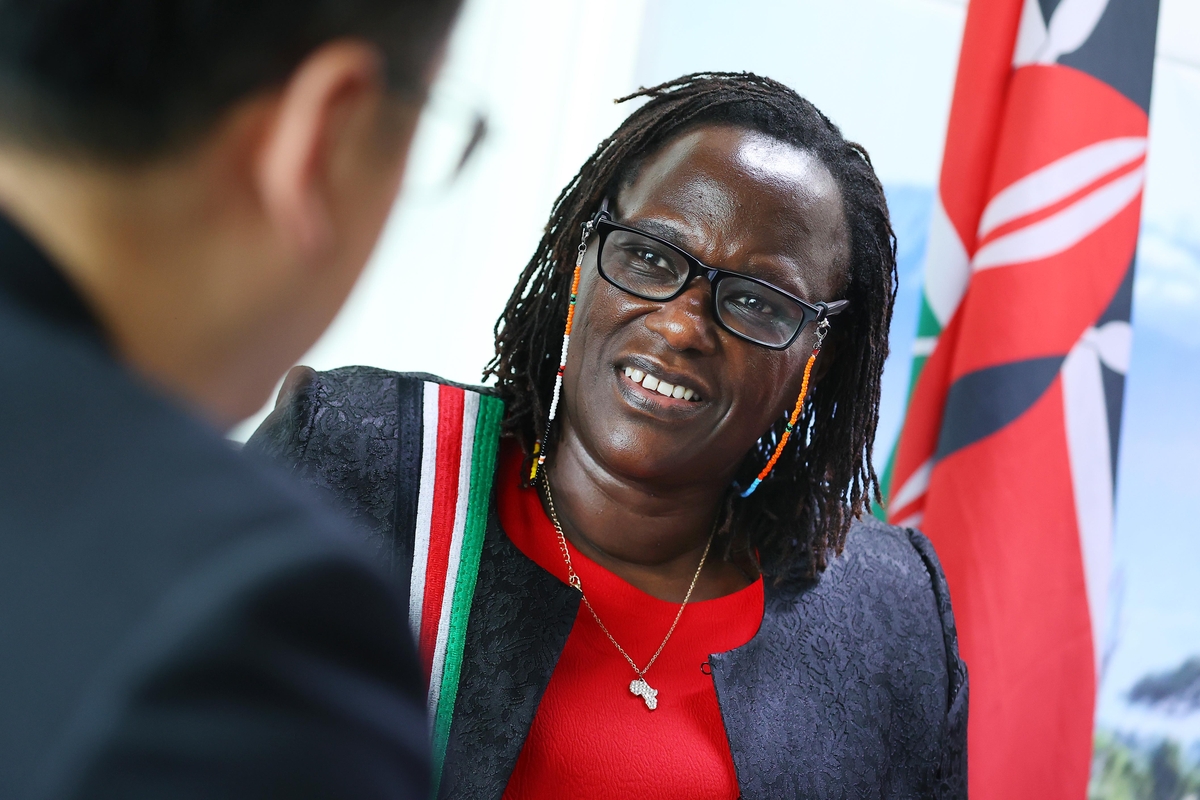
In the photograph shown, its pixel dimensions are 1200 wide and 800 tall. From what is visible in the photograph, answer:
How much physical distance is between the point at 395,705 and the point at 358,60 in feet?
0.88

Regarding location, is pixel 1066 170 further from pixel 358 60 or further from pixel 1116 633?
pixel 358 60

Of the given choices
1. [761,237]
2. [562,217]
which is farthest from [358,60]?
[562,217]

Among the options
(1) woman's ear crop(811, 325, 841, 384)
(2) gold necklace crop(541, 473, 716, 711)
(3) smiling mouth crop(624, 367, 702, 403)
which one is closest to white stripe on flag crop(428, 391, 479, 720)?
(2) gold necklace crop(541, 473, 716, 711)

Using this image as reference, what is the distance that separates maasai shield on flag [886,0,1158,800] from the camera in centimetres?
191

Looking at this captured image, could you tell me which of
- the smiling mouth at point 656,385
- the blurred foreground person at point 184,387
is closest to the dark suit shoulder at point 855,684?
the smiling mouth at point 656,385

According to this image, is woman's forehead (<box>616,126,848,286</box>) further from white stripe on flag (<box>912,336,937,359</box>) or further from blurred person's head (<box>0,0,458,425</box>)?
blurred person's head (<box>0,0,458,425</box>)

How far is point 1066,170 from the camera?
1.94 meters

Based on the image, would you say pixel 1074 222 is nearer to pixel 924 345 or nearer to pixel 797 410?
pixel 924 345

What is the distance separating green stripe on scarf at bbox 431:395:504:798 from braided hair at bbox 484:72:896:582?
2.0 inches

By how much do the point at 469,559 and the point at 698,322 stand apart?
416 mm

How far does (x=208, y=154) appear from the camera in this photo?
0.45 metres

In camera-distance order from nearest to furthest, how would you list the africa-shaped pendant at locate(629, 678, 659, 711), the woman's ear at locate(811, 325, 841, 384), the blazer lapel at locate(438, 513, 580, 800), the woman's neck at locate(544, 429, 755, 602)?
the blazer lapel at locate(438, 513, 580, 800)
the africa-shaped pendant at locate(629, 678, 659, 711)
the woman's neck at locate(544, 429, 755, 602)
the woman's ear at locate(811, 325, 841, 384)

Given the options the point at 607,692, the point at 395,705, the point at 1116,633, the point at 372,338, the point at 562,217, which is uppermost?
the point at 562,217

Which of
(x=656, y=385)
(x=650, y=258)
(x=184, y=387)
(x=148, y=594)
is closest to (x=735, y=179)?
(x=650, y=258)
